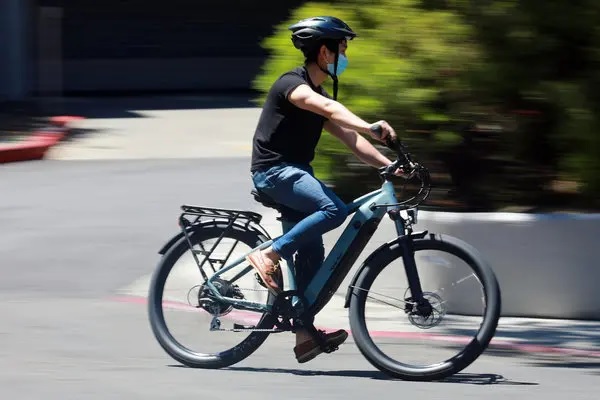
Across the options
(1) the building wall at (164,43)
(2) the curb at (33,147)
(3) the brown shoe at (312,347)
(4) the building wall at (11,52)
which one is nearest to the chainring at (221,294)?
(3) the brown shoe at (312,347)

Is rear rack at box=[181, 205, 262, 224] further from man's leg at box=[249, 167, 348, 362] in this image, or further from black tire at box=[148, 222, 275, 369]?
man's leg at box=[249, 167, 348, 362]

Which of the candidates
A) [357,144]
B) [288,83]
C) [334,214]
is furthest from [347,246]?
A: [288,83]

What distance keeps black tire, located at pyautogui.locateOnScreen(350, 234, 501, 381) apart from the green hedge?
A: 171 centimetres

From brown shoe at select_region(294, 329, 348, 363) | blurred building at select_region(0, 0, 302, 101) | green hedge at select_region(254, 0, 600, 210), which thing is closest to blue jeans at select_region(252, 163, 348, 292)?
→ brown shoe at select_region(294, 329, 348, 363)

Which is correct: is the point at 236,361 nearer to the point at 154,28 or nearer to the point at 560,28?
Answer: the point at 560,28

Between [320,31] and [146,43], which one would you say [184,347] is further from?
[146,43]

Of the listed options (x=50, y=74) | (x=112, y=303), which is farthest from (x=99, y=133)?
(x=112, y=303)

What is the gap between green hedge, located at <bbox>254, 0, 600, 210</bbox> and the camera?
7828 millimetres

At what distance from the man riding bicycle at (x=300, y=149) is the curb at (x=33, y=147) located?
8.92 meters

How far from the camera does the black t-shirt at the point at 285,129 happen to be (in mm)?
6406

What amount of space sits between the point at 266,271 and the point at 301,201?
0.40 meters

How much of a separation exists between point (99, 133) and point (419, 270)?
1203 cm

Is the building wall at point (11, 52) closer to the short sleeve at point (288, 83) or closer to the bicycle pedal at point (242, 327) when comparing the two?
the bicycle pedal at point (242, 327)

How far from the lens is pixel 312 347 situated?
260 inches
